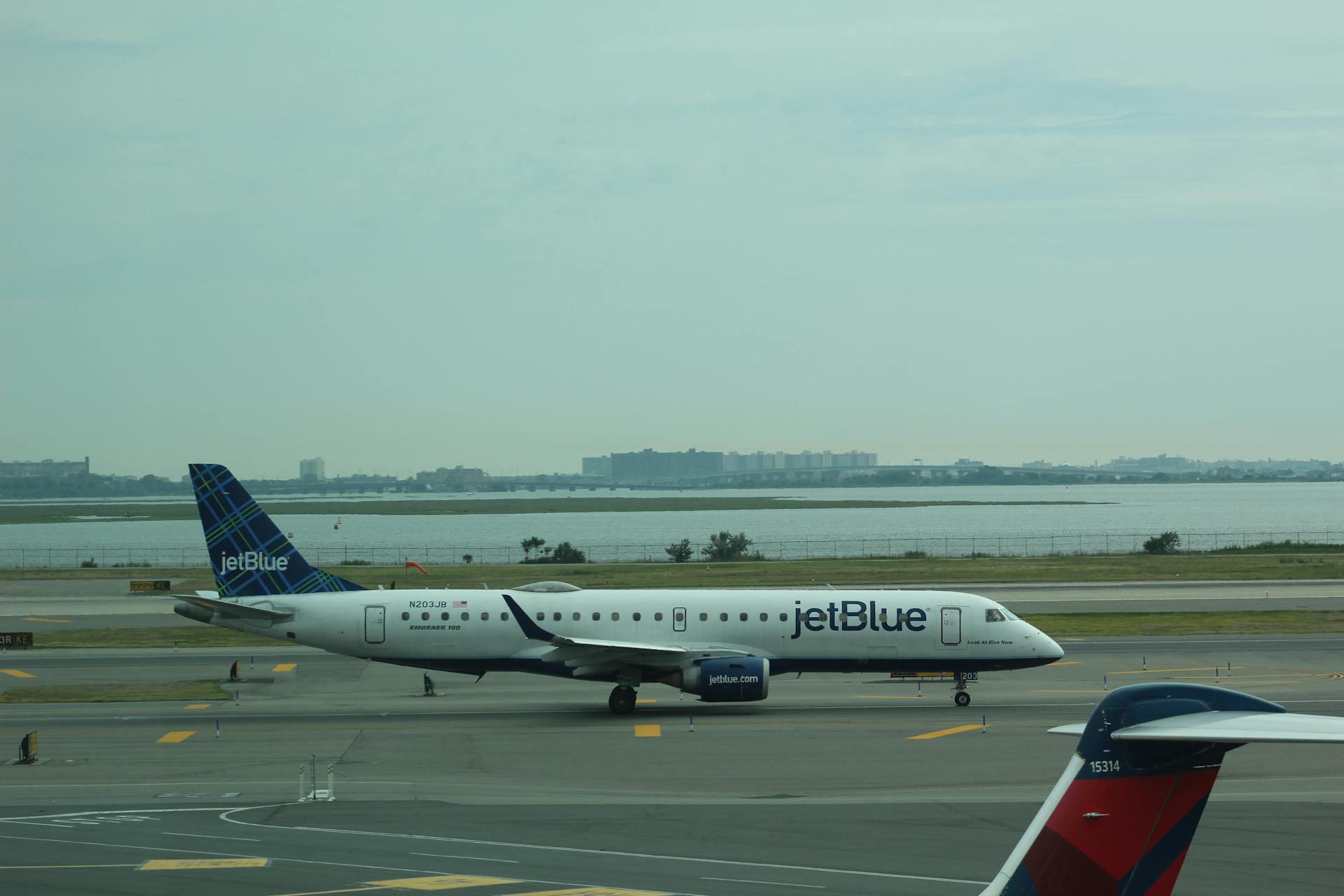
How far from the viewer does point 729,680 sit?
115 feet

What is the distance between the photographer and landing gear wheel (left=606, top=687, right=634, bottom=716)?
3592cm

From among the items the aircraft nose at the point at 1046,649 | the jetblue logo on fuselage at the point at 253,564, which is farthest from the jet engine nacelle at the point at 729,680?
the jetblue logo on fuselage at the point at 253,564

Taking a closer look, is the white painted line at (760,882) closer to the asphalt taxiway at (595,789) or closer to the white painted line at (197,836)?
the asphalt taxiway at (595,789)

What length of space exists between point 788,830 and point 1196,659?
2850cm

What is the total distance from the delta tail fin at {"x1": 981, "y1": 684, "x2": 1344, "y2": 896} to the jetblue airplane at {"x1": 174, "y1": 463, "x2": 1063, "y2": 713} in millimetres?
26222

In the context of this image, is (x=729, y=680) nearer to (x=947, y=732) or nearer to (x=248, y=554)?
(x=947, y=732)

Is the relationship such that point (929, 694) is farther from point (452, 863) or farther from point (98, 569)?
point (98, 569)

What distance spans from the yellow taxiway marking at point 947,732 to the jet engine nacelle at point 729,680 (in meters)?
4.89

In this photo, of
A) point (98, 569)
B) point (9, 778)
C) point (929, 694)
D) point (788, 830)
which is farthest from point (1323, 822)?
point (98, 569)

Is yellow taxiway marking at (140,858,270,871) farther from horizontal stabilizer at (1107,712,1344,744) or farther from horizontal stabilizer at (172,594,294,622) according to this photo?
horizontal stabilizer at (172,594,294,622)

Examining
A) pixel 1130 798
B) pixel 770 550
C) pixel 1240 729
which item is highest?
pixel 1240 729

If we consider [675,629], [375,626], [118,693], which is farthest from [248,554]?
[675,629]

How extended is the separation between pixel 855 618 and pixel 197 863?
21.4 m

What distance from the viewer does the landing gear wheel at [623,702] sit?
118ft
